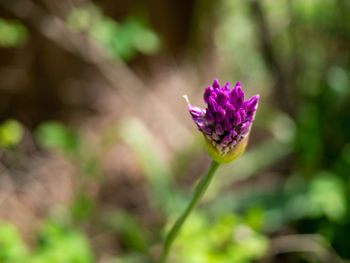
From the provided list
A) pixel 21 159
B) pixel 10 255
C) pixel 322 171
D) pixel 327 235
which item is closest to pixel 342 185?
pixel 327 235

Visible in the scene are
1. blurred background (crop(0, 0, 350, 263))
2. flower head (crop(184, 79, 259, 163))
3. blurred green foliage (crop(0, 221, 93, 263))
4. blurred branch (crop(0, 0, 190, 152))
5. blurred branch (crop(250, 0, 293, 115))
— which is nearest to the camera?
flower head (crop(184, 79, 259, 163))

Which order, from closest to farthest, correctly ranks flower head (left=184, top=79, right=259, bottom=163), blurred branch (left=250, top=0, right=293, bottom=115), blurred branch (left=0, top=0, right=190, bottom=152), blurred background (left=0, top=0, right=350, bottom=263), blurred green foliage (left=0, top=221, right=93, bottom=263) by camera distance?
1. flower head (left=184, top=79, right=259, bottom=163)
2. blurred green foliage (left=0, top=221, right=93, bottom=263)
3. blurred background (left=0, top=0, right=350, bottom=263)
4. blurred branch (left=0, top=0, right=190, bottom=152)
5. blurred branch (left=250, top=0, right=293, bottom=115)

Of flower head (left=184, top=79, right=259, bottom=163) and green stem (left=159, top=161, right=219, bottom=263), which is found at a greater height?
flower head (left=184, top=79, right=259, bottom=163)

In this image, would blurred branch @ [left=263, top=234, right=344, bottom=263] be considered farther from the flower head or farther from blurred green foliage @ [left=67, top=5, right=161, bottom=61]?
blurred green foliage @ [left=67, top=5, right=161, bottom=61]

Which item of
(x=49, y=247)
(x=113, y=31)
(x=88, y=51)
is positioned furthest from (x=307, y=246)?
(x=88, y=51)

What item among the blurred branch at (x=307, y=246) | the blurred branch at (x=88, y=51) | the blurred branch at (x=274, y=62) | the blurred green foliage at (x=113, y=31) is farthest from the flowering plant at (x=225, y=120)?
the blurred branch at (x=274, y=62)

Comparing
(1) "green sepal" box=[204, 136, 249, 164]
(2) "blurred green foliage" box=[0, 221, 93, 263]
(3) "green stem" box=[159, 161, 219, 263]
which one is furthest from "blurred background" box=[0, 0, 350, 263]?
(1) "green sepal" box=[204, 136, 249, 164]

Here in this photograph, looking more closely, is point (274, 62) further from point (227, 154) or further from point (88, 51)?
point (227, 154)
